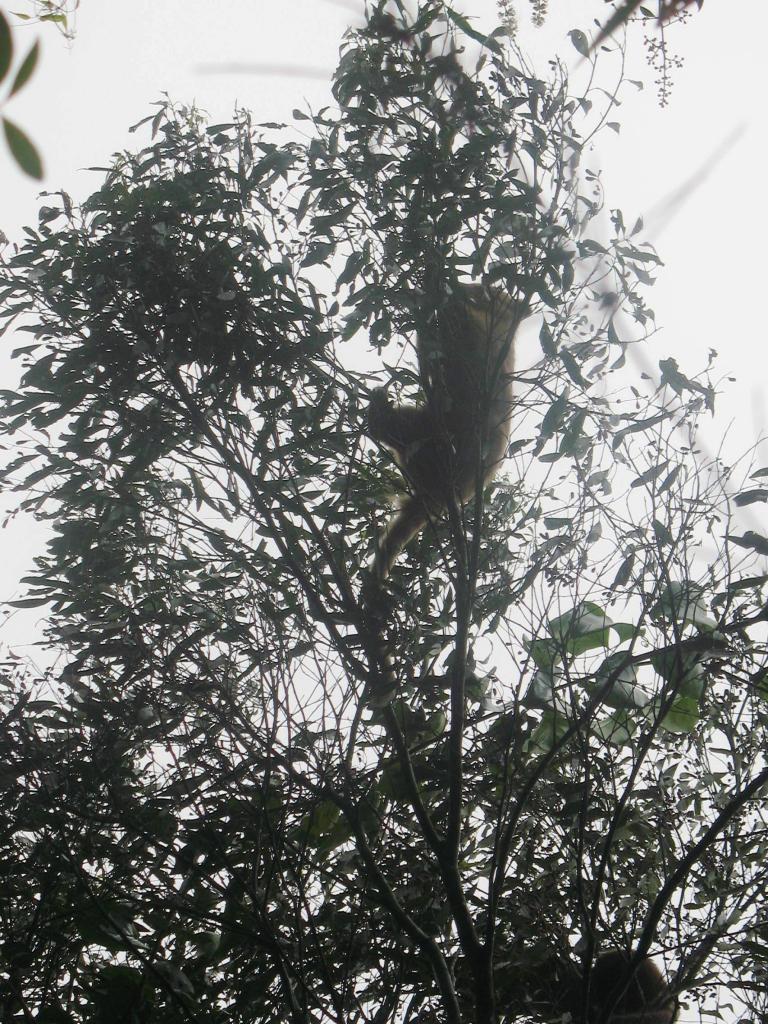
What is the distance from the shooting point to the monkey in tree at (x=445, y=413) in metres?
2.95

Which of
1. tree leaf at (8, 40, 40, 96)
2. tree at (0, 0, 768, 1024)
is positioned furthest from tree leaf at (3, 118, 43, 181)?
tree at (0, 0, 768, 1024)

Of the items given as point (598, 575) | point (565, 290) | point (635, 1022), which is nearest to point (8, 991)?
point (635, 1022)

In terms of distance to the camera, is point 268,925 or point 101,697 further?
point 101,697

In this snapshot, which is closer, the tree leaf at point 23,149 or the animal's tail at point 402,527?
the tree leaf at point 23,149

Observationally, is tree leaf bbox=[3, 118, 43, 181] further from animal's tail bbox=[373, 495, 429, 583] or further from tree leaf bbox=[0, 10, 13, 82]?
animal's tail bbox=[373, 495, 429, 583]

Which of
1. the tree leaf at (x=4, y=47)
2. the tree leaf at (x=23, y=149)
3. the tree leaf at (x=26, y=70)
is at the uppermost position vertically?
the tree leaf at (x=4, y=47)

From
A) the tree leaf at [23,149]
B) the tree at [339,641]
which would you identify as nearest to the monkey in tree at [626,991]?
the tree at [339,641]

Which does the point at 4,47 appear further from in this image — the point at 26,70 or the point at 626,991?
the point at 626,991

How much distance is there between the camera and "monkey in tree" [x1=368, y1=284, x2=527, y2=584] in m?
2.95

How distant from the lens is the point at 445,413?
3266 mm

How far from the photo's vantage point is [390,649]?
285 cm

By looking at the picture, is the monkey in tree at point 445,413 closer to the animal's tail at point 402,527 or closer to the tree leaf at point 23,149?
the animal's tail at point 402,527

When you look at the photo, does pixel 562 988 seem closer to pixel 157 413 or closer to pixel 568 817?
pixel 568 817

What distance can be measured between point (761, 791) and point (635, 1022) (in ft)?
2.66
